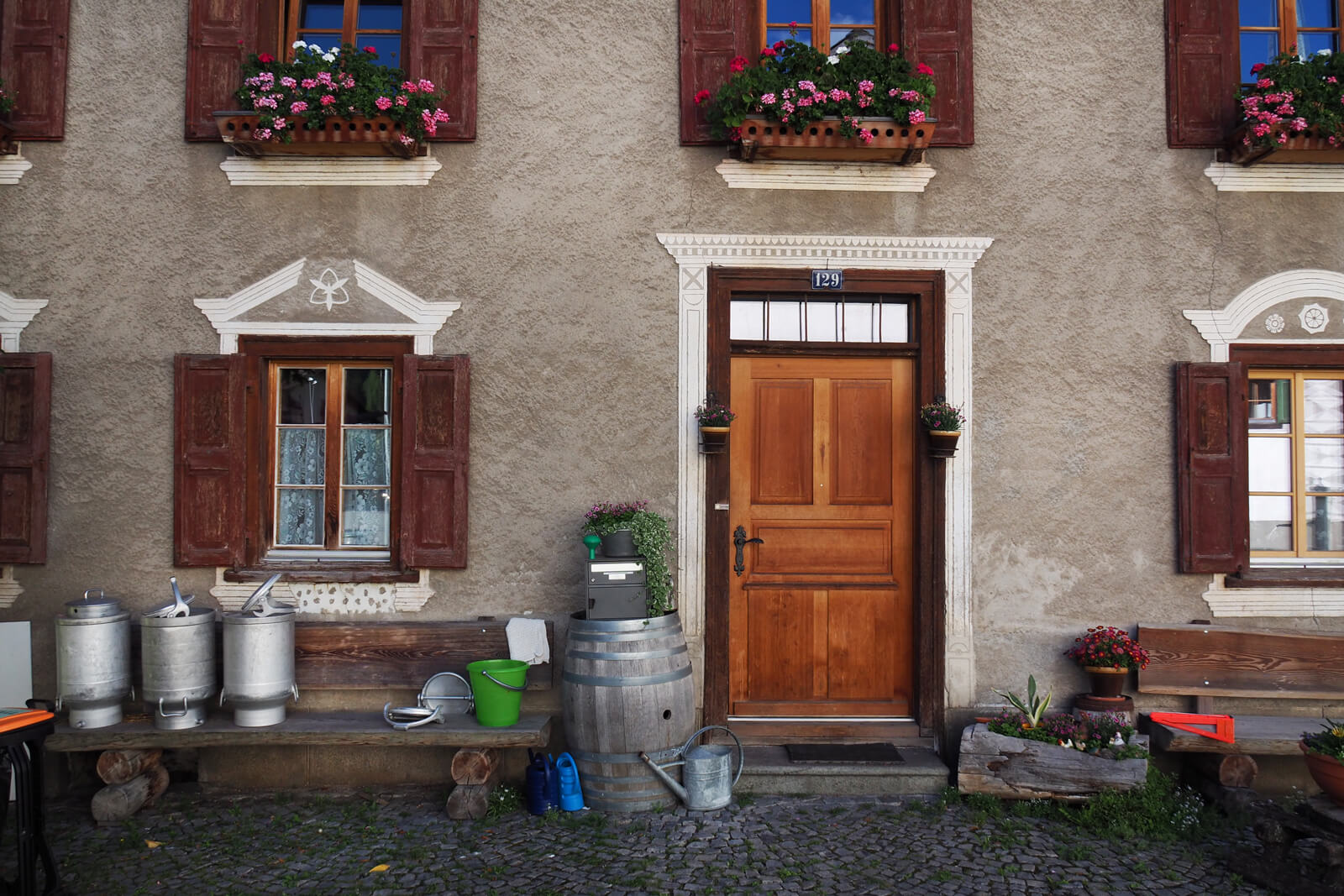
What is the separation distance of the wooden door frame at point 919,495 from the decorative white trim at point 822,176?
0.48 metres

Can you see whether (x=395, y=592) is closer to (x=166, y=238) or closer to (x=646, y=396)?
(x=646, y=396)

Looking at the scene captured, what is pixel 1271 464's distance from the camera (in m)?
5.50

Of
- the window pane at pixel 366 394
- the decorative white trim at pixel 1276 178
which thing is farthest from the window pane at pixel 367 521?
the decorative white trim at pixel 1276 178

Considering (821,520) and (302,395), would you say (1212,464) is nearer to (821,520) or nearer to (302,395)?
(821,520)

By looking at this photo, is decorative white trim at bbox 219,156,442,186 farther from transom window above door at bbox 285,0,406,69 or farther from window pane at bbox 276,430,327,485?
window pane at bbox 276,430,327,485

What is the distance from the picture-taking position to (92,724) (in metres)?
4.84

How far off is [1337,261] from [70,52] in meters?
7.24

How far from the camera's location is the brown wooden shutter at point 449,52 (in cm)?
533

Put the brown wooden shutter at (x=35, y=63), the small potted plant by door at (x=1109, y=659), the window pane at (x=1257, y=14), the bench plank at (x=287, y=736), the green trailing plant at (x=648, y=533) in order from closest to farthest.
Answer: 1. the bench plank at (x=287, y=736)
2. the green trailing plant at (x=648, y=533)
3. the small potted plant by door at (x=1109, y=659)
4. the brown wooden shutter at (x=35, y=63)
5. the window pane at (x=1257, y=14)

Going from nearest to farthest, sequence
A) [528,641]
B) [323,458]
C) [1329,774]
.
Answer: [1329,774]
[528,641]
[323,458]

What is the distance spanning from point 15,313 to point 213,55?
1834 mm

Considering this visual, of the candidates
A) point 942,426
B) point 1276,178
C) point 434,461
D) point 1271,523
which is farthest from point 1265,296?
point 434,461

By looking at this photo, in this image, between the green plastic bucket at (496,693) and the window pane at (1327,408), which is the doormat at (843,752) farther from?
the window pane at (1327,408)

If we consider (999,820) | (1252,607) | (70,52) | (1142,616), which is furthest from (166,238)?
(1252,607)
